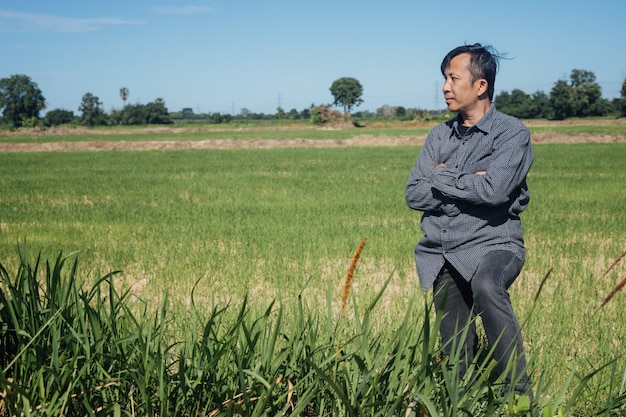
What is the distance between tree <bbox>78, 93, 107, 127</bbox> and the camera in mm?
100731

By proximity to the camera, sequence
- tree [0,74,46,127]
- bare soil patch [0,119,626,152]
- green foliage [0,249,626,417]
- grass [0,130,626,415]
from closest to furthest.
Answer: green foliage [0,249,626,417] < grass [0,130,626,415] < bare soil patch [0,119,626,152] < tree [0,74,46,127]

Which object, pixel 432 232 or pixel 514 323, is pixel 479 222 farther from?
pixel 514 323

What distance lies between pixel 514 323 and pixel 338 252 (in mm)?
5229

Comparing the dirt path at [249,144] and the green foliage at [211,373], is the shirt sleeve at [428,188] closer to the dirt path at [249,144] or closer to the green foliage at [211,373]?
the green foliage at [211,373]

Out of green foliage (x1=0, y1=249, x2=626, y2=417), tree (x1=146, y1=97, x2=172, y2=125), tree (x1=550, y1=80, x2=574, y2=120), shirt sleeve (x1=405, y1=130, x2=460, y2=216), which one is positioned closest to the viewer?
green foliage (x1=0, y1=249, x2=626, y2=417)

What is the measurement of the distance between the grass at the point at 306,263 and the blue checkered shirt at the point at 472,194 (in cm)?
36

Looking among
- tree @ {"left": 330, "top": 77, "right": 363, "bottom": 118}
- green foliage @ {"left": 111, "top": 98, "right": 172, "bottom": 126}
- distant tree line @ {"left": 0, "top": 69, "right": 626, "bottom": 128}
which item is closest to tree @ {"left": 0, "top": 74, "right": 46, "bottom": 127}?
distant tree line @ {"left": 0, "top": 69, "right": 626, "bottom": 128}

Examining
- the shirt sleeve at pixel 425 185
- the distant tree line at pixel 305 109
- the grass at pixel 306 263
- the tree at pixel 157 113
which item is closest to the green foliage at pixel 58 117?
the distant tree line at pixel 305 109

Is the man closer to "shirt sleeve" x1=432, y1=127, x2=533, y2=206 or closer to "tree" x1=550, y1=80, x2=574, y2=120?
"shirt sleeve" x1=432, y1=127, x2=533, y2=206

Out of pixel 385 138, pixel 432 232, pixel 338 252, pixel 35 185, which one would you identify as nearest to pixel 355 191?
pixel 338 252

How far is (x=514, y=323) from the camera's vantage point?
3025 mm

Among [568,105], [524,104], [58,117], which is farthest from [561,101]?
[58,117]

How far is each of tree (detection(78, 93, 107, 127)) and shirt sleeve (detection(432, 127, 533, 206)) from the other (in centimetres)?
10217

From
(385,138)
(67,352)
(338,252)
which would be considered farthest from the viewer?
(385,138)
